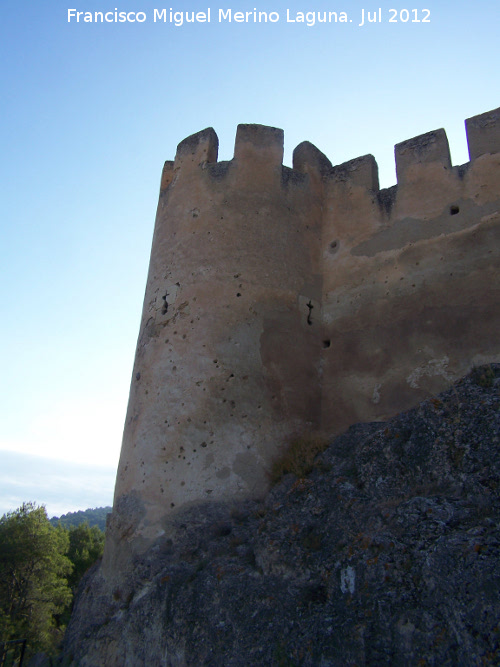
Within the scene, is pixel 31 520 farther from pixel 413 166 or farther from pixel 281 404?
pixel 413 166

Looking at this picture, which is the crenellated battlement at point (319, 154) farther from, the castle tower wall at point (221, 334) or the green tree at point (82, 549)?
the green tree at point (82, 549)

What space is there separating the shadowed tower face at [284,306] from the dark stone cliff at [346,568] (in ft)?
3.01

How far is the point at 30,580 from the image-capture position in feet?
65.2

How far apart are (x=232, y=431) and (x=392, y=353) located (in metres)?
3.25

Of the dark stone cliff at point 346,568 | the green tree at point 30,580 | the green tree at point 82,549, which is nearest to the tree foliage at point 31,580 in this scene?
the green tree at point 30,580

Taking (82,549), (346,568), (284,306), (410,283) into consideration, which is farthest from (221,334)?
(82,549)

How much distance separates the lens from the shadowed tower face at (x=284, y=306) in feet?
29.5

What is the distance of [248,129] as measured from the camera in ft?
38.2

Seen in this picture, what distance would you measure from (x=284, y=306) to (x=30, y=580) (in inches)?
629

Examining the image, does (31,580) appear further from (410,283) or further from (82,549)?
(410,283)

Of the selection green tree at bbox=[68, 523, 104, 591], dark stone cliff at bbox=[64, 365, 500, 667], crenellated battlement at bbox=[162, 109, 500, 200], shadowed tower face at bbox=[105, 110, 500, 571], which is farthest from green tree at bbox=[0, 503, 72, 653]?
crenellated battlement at bbox=[162, 109, 500, 200]

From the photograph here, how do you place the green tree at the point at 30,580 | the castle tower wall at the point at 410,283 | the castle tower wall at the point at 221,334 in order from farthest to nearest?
the green tree at the point at 30,580 < the castle tower wall at the point at 410,283 < the castle tower wall at the point at 221,334

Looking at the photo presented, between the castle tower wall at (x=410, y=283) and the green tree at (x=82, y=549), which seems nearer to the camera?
the castle tower wall at (x=410, y=283)

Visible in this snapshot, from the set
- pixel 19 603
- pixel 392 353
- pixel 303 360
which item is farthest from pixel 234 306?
pixel 19 603
